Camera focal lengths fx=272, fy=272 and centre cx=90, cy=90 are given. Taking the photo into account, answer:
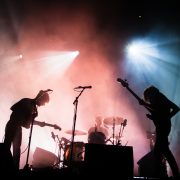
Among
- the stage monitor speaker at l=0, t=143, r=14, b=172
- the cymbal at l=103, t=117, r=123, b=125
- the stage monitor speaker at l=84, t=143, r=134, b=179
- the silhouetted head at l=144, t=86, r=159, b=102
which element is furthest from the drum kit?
the stage monitor speaker at l=0, t=143, r=14, b=172

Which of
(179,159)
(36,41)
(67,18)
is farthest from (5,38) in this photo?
(179,159)

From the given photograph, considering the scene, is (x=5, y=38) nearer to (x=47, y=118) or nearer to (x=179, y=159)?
(x=47, y=118)

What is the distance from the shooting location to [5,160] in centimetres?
384

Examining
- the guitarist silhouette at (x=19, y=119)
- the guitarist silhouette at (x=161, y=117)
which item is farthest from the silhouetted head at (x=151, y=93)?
the guitarist silhouette at (x=19, y=119)

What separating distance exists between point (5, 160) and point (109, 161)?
4.92 feet

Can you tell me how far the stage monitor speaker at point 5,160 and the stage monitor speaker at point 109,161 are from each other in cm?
108

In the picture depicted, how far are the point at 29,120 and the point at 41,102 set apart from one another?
18.5 inches

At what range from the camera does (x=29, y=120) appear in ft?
19.5

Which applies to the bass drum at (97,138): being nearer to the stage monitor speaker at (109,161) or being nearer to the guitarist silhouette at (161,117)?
the guitarist silhouette at (161,117)

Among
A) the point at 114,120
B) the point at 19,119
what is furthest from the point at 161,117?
the point at 114,120

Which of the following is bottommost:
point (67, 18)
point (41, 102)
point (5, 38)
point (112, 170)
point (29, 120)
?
point (112, 170)

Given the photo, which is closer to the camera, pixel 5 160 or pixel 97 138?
pixel 5 160

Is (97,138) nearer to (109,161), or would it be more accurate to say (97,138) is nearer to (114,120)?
(114,120)

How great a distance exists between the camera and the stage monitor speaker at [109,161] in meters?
3.98
